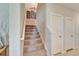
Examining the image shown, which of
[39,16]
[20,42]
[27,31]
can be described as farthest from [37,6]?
[20,42]

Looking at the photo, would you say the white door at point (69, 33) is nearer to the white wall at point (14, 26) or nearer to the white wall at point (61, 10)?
the white wall at point (61, 10)

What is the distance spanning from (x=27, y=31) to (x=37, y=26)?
0.39 feet

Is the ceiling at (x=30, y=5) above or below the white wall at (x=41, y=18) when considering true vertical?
above

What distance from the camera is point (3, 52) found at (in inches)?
68.6

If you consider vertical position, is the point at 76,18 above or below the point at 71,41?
above

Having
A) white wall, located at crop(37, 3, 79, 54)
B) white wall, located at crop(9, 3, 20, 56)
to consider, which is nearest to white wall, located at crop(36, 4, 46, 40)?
white wall, located at crop(37, 3, 79, 54)

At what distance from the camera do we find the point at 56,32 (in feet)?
5.86

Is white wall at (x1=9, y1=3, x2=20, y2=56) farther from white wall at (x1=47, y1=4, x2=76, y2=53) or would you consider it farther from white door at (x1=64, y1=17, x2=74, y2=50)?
white door at (x1=64, y1=17, x2=74, y2=50)

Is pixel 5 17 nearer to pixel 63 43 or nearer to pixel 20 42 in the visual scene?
pixel 20 42

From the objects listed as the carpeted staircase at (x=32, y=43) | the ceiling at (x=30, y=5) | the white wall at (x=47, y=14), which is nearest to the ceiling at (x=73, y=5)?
the white wall at (x=47, y=14)

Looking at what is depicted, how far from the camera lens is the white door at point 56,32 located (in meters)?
1.77

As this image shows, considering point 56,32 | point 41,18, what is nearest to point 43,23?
point 41,18

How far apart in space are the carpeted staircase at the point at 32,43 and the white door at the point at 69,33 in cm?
26

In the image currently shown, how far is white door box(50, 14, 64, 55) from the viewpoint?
1.77 metres
